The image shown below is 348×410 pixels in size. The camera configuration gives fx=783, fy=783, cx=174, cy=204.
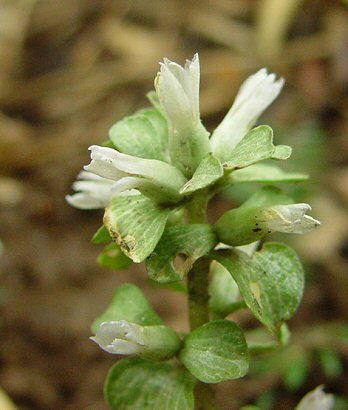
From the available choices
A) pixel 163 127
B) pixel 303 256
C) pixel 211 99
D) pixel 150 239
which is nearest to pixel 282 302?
pixel 150 239

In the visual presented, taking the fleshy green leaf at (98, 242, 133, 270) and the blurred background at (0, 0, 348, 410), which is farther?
the blurred background at (0, 0, 348, 410)

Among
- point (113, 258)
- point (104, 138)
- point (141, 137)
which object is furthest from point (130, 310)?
point (104, 138)

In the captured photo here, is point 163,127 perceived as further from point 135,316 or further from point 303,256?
point 303,256

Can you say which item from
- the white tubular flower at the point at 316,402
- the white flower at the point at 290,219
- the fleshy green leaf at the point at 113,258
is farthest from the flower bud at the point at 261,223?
the white tubular flower at the point at 316,402

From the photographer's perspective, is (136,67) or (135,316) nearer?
→ (135,316)

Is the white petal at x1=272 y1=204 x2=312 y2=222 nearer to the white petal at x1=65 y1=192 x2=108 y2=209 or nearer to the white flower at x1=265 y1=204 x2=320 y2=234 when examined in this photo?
the white flower at x1=265 y1=204 x2=320 y2=234

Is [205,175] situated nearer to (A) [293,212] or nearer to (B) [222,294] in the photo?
(A) [293,212]

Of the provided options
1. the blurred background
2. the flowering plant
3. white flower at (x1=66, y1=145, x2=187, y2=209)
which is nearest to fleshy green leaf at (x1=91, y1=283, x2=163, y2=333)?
the flowering plant
